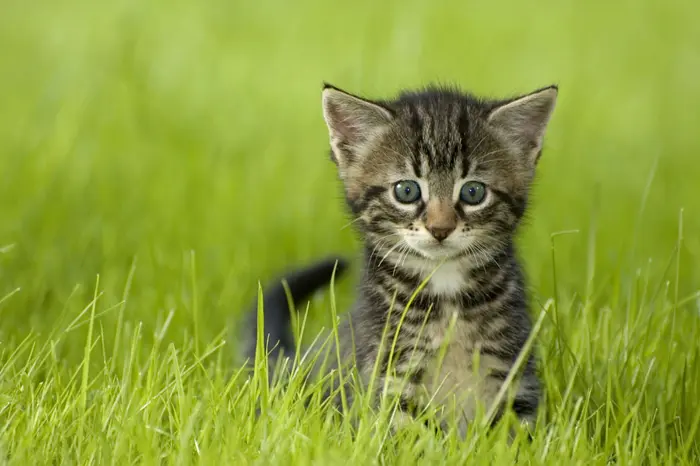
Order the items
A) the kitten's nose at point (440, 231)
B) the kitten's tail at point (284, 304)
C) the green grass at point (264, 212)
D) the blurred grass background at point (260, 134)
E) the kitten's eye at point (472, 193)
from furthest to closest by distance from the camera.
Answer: the blurred grass background at point (260, 134), the kitten's tail at point (284, 304), the kitten's eye at point (472, 193), the kitten's nose at point (440, 231), the green grass at point (264, 212)

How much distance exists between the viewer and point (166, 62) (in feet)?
27.5

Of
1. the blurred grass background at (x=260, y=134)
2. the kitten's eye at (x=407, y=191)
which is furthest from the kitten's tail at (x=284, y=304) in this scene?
the kitten's eye at (x=407, y=191)

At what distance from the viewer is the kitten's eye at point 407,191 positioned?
3543 millimetres

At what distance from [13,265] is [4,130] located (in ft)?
6.26

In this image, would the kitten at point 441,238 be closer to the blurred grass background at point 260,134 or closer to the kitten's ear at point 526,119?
the kitten's ear at point 526,119

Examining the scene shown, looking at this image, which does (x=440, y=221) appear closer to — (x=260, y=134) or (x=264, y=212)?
(x=264, y=212)

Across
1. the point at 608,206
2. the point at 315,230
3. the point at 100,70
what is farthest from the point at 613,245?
the point at 100,70

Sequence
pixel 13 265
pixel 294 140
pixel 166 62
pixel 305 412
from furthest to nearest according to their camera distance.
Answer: pixel 166 62 < pixel 294 140 < pixel 13 265 < pixel 305 412

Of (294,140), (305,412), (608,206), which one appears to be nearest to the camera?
(305,412)

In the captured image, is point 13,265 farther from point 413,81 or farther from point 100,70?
point 413,81

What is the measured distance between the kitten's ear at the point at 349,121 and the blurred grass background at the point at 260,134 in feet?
0.63

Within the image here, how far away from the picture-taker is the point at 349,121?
3.76m

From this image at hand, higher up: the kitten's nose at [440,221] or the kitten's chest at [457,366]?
the kitten's nose at [440,221]

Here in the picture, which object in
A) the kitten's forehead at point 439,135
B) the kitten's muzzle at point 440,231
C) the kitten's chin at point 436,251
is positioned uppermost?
the kitten's forehead at point 439,135
